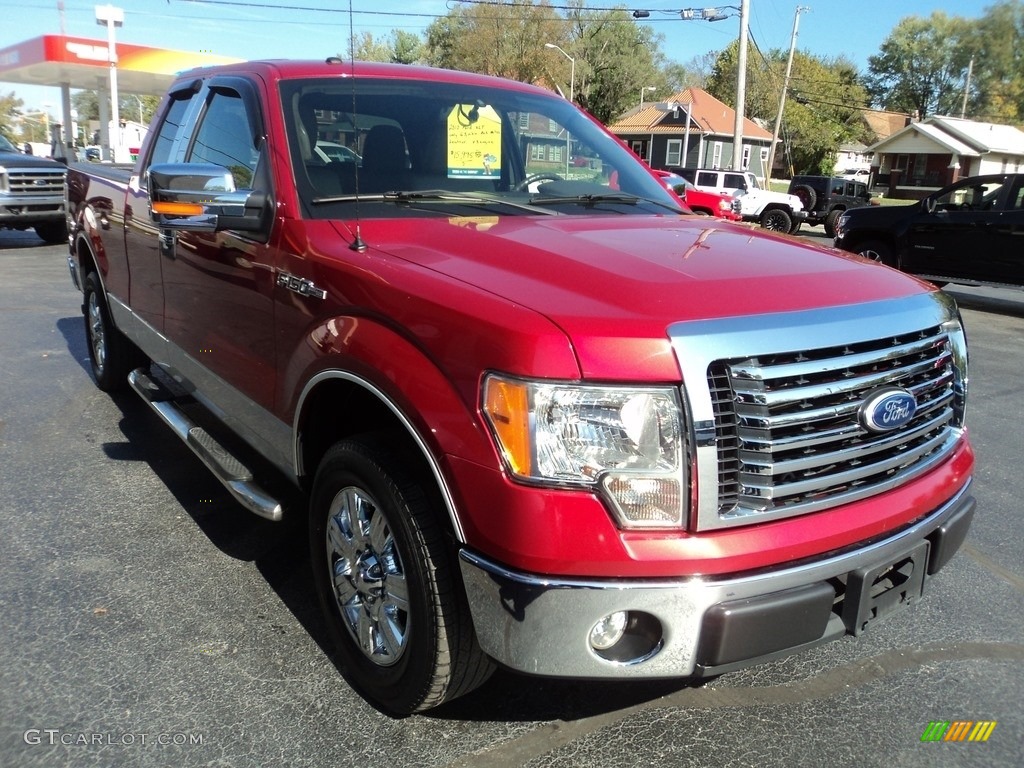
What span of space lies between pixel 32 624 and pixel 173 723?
87 cm

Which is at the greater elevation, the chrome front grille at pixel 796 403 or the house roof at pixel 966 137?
the house roof at pixel 966 137

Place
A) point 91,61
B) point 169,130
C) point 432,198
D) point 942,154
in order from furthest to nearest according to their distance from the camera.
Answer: point 942,154
point 91,61
point 169,130
point 432,198

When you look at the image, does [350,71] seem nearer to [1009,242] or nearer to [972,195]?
[1009,242]

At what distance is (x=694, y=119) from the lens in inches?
2159

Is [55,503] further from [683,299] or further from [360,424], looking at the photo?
[683,299]

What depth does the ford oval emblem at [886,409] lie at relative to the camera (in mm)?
2146

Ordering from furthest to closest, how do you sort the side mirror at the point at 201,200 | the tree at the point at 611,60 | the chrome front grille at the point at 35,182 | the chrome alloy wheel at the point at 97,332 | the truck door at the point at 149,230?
the tree at the point at 611,60
the chrome front grille at the point at 35,182
the chrome alloy wheel at the point at 97,332
the truck door at the point at 149,230
the side mirror at the point at 201,200

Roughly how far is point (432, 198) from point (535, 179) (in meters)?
0.55

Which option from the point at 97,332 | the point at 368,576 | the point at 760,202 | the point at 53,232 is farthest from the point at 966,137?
the point at 368,576

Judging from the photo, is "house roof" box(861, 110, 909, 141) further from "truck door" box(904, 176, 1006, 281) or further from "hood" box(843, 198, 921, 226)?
"truck door" box(904, 176, 1006, 281)

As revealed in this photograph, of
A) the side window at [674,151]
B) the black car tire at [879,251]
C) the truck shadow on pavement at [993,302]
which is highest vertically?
the side window at [674,151]

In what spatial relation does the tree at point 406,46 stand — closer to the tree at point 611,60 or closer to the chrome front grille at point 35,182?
the tree at point 611,60

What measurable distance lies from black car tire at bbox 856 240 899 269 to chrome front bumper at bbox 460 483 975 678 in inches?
454

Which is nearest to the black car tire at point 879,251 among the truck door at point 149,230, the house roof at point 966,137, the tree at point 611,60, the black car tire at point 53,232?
the truck door at point 149,230
